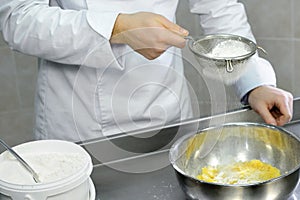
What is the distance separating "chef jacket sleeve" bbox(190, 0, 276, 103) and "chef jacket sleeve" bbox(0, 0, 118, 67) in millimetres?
313

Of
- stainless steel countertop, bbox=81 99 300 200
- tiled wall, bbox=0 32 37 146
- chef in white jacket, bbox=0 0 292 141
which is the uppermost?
chef in white jacket, bbox=0 0 292 141

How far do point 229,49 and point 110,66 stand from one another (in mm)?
222

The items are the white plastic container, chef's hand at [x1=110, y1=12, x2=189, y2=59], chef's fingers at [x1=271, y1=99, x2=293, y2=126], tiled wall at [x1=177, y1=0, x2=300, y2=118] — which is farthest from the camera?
tiled wall at [x1=177, y1=0, x2=300, y2=118]

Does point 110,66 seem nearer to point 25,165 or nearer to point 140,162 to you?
point 140,162

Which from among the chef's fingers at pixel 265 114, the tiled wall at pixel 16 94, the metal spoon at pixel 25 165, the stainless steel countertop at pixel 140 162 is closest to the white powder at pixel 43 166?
the metal spoon at pixel 25 165

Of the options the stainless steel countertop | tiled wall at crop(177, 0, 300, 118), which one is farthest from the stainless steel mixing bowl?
tiled wall at crop(177, 0, 300, 118)

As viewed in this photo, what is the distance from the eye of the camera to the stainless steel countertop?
37.6 inches

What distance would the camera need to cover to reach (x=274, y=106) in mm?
1108

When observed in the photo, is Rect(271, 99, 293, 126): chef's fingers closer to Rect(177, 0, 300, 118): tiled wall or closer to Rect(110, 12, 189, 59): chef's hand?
Rect(110, 12, 189, 59): chef's hand

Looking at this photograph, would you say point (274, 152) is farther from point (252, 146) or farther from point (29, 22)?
point (29, 22)

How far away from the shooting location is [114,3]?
1117mm

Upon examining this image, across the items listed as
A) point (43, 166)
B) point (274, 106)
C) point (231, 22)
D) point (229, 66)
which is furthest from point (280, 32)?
point (43, 166)

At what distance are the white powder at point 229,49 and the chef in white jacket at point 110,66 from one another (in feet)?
0.24

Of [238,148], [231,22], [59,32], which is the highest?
[59,32]
